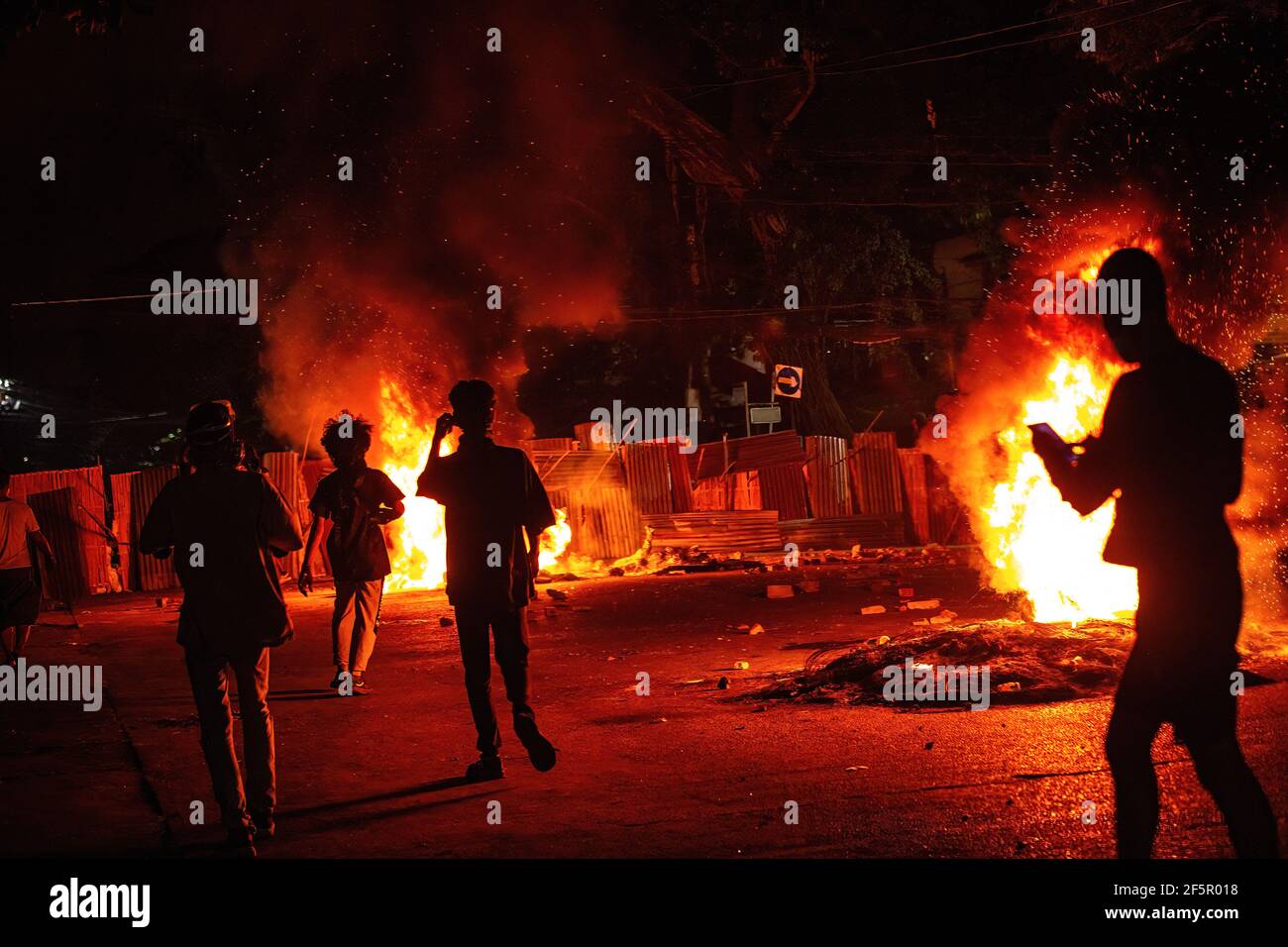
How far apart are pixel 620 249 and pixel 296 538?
18.4 meters

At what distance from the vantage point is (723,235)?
108ft

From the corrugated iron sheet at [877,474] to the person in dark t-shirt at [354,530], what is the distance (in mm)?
15763

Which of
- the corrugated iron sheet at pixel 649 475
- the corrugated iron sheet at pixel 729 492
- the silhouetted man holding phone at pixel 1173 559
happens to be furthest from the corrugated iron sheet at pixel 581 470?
the silhouetted man holding phone at pixel 1173 559

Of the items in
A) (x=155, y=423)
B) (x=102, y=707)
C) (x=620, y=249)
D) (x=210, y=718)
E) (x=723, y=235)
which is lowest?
(x=102, y=707)

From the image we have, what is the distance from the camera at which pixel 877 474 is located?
23.6 meters

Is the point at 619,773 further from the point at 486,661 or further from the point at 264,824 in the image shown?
the point at 264,824

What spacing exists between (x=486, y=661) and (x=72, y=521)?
1522 cm

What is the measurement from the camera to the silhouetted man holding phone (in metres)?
3.51

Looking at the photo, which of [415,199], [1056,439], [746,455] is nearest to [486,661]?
[1056,439]

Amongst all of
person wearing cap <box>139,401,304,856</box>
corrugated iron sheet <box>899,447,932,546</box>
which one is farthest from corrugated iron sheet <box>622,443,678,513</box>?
person wearing cap <box>139,401,304,856</box>

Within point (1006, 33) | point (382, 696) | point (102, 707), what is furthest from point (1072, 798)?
point (1006, 33)

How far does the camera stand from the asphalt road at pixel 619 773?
498 centimetres

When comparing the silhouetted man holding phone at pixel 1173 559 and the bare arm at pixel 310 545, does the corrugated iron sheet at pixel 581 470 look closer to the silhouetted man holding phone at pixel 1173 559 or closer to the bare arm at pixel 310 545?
the bare arm at pixel 310 545
